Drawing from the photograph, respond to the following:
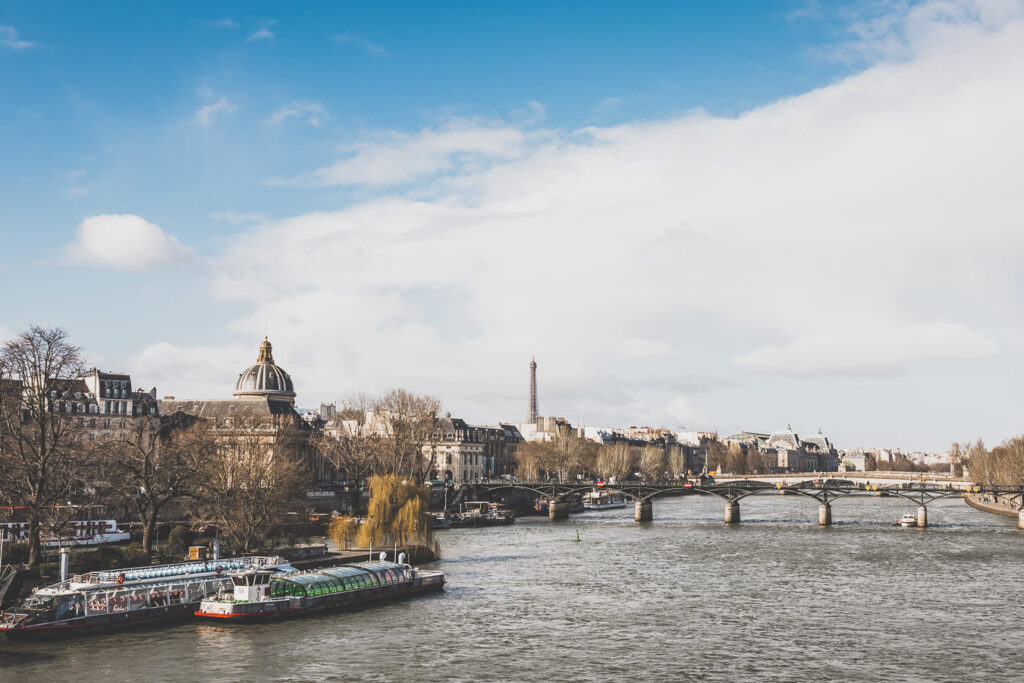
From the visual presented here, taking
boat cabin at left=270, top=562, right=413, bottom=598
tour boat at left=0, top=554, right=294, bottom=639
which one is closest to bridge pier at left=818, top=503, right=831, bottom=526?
boat cabin at left=270, top=562, right=413, bottom=598

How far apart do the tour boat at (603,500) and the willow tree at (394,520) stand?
8188 centimetres

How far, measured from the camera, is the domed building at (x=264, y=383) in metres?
154

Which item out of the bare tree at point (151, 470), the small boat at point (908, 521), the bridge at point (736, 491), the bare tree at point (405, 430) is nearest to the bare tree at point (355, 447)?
the bare tree at point (405, 430)

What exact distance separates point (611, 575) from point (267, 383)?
98.1m

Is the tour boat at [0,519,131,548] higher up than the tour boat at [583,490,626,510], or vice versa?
the tour boat at [0,519,131,548]

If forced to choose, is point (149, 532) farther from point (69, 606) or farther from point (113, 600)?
point (69, 606)

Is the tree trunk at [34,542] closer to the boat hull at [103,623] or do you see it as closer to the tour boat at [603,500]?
the boat hull at [103,623]

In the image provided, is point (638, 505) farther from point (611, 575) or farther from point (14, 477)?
point (14, 477)

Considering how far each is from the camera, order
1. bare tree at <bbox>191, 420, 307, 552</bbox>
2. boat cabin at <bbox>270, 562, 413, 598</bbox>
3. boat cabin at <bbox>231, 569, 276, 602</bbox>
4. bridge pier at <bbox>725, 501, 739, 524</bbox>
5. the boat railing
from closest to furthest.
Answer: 1. the boat railing
2. boat cabin at <bbox>231, 569, 276, 602</bbox>
3. boat cabin at <bbox>270, 562, 413, 598</bbox>
4. bare tree at <bbox>191, 420, 307, 552</bbox>
5. bridge pier at <bbox>725, 501, 739, 524</bbox>

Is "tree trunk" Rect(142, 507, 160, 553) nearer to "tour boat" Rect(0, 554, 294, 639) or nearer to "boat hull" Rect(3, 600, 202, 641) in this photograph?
"tour boat" Rect(0, 554, 294, 639)

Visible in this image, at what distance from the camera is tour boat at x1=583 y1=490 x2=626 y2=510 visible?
505 ft

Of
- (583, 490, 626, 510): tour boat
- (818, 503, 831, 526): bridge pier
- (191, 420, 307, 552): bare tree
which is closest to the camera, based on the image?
(191, 420, 307, 552): bare tree

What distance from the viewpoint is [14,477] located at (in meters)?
57.7

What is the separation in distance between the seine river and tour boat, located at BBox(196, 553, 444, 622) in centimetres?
117
